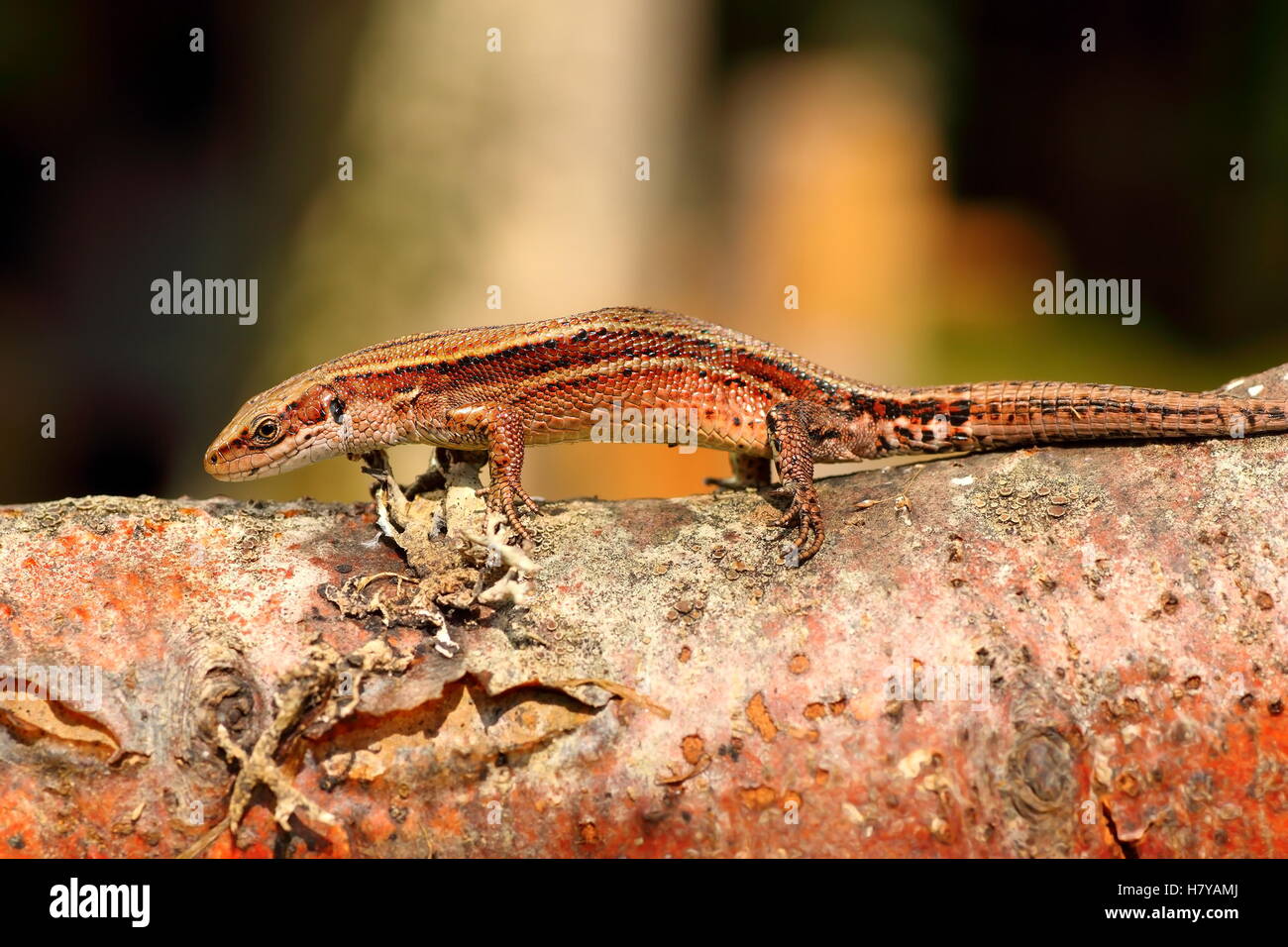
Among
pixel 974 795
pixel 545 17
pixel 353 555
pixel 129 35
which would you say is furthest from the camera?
pixel 545 17

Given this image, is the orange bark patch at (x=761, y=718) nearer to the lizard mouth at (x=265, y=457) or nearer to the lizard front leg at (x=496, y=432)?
the lizard front leg at (x=496, y=432)

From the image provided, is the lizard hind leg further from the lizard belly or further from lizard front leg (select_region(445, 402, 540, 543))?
lizard front leg (select_region(445, 402, 540, 543))

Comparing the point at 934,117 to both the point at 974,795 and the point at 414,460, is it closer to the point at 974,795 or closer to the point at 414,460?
the point at 414,460

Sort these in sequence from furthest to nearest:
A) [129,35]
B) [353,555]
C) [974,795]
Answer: [129,35] → [353,555] → [974,795]

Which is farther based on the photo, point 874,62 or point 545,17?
point 874,62

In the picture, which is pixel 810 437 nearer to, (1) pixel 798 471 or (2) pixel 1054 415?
(1) pixel 798 471

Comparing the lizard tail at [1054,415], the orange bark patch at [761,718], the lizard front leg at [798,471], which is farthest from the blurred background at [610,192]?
the orange bark patch at [761,718]

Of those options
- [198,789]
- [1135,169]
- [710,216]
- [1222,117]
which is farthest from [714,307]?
[198,789]
